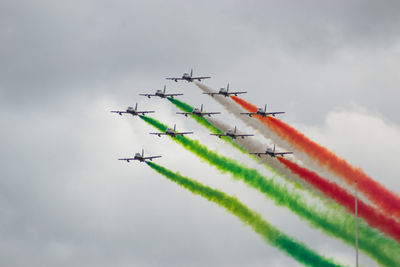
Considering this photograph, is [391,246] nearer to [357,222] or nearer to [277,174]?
[357,222]

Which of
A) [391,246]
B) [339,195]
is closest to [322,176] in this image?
[339,195]

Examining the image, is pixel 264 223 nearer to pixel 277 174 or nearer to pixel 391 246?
pixel 277 174

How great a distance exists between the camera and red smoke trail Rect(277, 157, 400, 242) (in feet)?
618

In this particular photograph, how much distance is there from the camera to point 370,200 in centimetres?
19075

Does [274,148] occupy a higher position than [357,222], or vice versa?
[274,148]

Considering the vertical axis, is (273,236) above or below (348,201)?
below

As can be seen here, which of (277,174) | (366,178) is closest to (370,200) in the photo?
(366,178)

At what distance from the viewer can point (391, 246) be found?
616 ft

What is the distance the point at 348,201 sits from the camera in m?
192

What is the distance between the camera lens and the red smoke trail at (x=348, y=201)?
188500 mm

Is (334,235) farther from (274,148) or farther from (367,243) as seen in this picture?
(274,148)

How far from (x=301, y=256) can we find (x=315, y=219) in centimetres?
715

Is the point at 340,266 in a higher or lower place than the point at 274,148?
lower

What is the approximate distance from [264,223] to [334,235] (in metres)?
12.0
